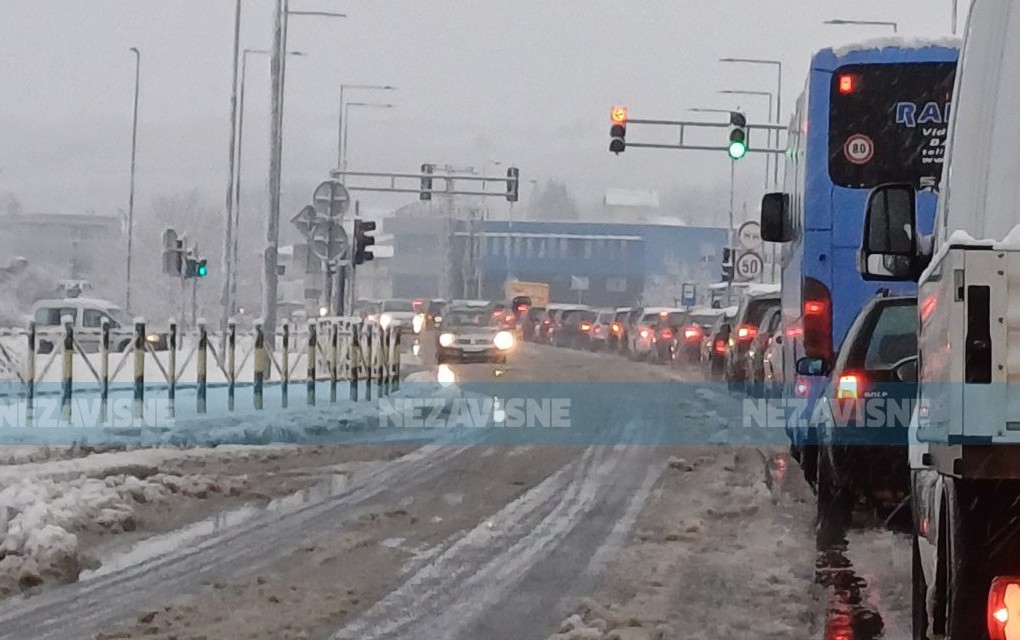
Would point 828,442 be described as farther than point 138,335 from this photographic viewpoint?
No

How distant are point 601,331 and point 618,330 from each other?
12.2 ft

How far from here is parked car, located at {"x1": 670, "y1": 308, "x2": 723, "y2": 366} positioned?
44.2m

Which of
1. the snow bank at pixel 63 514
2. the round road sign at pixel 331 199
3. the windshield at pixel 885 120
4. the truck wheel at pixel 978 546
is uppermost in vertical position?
the windshield at pixel 885 120

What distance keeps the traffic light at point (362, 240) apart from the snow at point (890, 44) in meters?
18.0

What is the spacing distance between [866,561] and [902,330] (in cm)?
214

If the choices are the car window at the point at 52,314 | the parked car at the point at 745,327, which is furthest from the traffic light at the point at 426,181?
the parked car at the point at 745,327

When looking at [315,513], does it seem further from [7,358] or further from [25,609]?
[7,358]

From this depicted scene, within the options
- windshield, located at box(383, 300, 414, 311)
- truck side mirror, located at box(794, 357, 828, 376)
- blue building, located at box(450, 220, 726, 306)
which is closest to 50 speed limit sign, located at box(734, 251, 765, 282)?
truck side mirror, located at box(794, 357, 828, 376)

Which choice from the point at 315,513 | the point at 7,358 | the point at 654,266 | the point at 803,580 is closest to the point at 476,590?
the point at 803,580

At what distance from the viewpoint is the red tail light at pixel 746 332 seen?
98.7 ft

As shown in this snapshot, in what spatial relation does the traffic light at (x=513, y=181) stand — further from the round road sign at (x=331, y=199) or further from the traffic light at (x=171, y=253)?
the round road sign at (x=331, y=199)

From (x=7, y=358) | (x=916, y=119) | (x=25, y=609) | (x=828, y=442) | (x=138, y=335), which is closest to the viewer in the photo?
(x=25, y=609)

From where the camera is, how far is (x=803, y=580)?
388 inches

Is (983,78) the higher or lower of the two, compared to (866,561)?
higher
